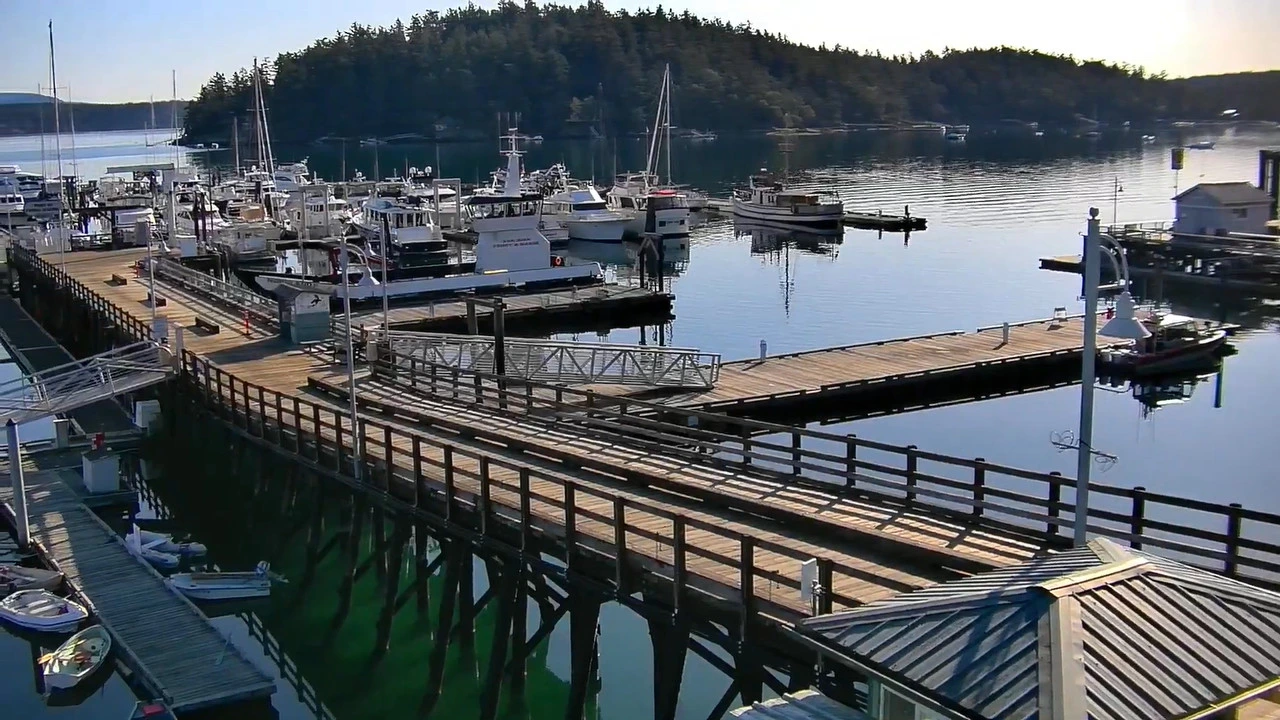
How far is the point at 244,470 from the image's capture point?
30641mm

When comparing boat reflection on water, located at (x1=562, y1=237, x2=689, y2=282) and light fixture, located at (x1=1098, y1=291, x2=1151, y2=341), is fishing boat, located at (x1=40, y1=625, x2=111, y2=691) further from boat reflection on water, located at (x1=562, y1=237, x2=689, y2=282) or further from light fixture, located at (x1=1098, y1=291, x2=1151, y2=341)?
boat reflection on water, located at (x1=562, y1=237, x2=689, y2=282)

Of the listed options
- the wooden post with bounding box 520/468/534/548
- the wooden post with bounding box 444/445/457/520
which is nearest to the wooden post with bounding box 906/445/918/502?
the wooden post with bounding box 520/468/534/548

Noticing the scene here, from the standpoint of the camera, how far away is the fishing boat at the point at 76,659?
19641 mm

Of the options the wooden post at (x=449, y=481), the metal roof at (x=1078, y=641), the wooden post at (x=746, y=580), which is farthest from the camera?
the wooden post at (x=449, y=481)

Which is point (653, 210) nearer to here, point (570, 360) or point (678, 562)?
point (570, 360)

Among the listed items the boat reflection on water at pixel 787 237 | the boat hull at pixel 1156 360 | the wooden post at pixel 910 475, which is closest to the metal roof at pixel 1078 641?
the wooden post at pixel 910 475

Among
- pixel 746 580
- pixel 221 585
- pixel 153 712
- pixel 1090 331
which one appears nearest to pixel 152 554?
pixel 221 585

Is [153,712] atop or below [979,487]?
below

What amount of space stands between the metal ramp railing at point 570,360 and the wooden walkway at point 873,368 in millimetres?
524

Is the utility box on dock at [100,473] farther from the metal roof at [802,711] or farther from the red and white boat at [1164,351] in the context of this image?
the red and white boat at [1164,351]

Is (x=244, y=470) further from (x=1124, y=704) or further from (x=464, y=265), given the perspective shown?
(x=464, y=265)

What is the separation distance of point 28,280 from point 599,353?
138 feet

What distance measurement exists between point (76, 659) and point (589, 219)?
67602 mm

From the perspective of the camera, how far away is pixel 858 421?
116 feet
